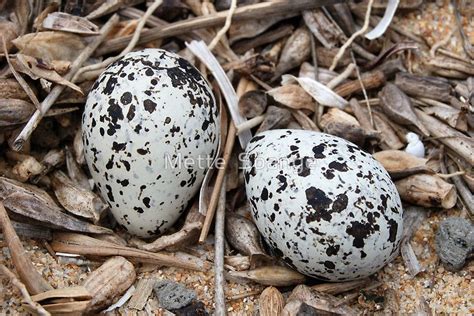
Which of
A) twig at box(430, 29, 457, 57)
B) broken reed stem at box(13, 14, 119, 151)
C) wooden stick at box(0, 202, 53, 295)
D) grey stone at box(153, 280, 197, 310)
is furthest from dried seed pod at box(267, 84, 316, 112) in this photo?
wooden stick at box(0, 202, 53, 295)

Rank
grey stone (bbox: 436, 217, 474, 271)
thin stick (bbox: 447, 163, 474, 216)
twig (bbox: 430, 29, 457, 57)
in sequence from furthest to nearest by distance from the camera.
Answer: twig (bbox: 430, 29, 457, 57) < thin stick (bbox: 447, 163, 474, 216) < grey stone (bbox: 436, 217, 474, 271)

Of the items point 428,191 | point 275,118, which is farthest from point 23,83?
point 428,191

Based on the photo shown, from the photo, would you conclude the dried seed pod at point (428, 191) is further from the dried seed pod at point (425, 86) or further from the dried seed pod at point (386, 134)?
the dried seed pod at point (425, 86)

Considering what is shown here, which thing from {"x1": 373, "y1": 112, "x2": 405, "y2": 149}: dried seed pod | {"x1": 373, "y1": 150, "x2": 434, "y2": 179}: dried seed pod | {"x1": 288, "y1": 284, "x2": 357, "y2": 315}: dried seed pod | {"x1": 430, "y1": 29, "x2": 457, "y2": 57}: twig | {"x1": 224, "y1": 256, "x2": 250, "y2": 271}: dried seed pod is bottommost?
{"x1": 288, "y1": 284, "x2": 357, "y2": 315}: dried seed pod

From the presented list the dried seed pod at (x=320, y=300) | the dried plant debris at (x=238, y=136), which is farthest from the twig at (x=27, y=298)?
the dried seed pod at (x=320, y=300)

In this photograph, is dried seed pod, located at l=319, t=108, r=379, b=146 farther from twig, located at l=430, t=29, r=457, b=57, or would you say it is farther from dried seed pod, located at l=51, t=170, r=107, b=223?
dried seed pod, located at l=51, t=170, r=107, b=223

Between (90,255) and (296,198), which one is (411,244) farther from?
(90,255)
